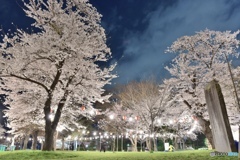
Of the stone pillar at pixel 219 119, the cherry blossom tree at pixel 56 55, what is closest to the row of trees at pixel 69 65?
the cherry blossom tree at pixel 56 55

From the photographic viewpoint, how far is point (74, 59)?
1405 centimetres

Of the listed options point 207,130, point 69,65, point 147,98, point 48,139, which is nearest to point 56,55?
point 69,65

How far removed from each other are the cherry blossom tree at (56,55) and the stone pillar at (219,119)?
340 inches

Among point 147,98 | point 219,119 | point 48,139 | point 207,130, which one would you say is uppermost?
point 147,98

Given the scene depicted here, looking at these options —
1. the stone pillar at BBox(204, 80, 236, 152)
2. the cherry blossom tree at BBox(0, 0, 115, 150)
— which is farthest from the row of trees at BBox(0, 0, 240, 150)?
the stone pillar at BBox(204, 80, 236, 152)

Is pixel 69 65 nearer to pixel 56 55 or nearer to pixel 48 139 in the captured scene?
pixel 56 55

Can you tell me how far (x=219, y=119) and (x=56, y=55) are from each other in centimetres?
1023

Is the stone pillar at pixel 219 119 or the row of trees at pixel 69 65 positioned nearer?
the stone pillar at pixel 219 119

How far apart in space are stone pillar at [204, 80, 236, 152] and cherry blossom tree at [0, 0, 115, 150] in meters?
8.64

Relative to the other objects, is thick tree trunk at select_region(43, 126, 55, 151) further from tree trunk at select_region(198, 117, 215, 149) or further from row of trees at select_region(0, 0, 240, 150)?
tree trunk at select_region(198, 117, 215, 149)

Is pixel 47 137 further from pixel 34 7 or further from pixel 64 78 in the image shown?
pixel 34 7

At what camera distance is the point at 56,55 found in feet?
43.4

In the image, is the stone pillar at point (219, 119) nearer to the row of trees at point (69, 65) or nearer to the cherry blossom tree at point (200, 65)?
the row of trees at point (69, 65)

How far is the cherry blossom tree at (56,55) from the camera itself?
42.7 feet
